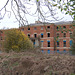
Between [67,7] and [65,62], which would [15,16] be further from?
[65,62]

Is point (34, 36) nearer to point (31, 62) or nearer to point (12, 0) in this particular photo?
point (31, 62)

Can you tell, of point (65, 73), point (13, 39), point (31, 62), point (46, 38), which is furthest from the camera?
point (46, 38)

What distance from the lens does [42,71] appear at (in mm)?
6578

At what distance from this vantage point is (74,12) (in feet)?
16.0

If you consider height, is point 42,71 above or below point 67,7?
below

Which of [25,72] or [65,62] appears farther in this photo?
[65,62]

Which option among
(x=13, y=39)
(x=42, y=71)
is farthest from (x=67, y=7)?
(x=13, y=39)

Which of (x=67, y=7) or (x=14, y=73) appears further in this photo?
(x=14, y=73)

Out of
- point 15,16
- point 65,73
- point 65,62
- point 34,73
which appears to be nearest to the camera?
point 15,16

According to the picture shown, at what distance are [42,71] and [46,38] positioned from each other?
31047 millimetres

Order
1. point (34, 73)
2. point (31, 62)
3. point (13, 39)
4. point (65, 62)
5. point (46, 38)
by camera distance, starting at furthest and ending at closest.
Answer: point (46, 38) → point (13, 39) → point (31, 62) → point (65, 62) → point (34, 73)

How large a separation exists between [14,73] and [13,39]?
679 inches

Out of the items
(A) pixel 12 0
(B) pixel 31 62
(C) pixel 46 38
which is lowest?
(C) pixel 46 38

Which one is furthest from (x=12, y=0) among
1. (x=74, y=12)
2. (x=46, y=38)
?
→ (x=46, y=38)
